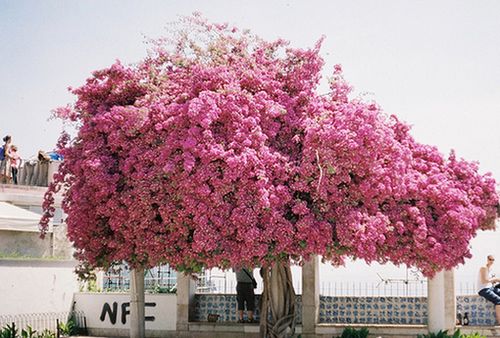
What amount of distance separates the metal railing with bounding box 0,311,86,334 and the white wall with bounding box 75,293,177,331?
0.93ft

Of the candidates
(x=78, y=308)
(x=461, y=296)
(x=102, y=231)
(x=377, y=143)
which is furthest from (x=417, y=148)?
(x=78, y=308)

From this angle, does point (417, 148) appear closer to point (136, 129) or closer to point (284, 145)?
point (284, 145)

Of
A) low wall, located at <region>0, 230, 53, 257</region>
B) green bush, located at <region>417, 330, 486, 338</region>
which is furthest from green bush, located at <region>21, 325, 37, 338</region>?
green bush, located at <region>417, 330, 486, 338</region>

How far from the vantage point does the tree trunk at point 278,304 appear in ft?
67.2

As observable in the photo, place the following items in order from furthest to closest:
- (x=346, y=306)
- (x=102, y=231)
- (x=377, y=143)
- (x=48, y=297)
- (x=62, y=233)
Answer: (x=62, y=233), (x=48, y=297), (x=346, y=306), (x=102, y=231), (x=377, y=143)

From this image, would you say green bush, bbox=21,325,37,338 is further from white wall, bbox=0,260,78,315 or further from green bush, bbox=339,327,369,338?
green bush, bbox=339,327,369,338

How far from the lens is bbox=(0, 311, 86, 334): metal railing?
78.8 ft

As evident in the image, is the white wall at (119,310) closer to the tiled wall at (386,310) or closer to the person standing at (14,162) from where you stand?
the tiled wall at (386,310)

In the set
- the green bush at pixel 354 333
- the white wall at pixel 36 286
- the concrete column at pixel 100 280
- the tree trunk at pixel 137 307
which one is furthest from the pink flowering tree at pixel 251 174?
the concrete column at pixel 100 280

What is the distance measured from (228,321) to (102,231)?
620 centimetres

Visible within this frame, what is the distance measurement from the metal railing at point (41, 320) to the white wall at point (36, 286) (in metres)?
0.14

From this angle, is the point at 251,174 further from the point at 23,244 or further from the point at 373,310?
the point at 23,244

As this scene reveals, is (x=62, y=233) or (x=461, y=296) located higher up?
(x=62, y=233)

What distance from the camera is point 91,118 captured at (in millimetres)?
19844
